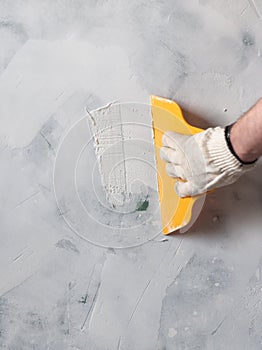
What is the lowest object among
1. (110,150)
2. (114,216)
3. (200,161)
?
(114,216)

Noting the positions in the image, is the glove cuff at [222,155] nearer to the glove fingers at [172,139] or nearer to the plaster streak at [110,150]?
the glove fingers at [172,139]

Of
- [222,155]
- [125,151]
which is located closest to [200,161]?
[222,155]

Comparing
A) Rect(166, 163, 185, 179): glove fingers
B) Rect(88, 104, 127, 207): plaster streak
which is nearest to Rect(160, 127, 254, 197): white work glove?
Rect(166, 163, 185, 179): glove fingers

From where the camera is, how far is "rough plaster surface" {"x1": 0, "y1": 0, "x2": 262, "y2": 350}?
133 centimetres

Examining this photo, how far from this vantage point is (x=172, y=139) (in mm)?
1286

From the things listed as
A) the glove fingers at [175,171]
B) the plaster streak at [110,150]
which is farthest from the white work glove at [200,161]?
the plaster streak at [110,150]

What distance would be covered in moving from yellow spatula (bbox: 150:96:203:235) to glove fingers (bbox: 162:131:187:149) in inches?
0.7

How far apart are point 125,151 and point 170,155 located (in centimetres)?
12

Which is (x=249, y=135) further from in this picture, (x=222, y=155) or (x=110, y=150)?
(x=110, y=150)

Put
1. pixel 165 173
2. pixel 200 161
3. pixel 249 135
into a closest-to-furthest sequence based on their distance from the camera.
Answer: pixel 249 135 < pixel 200 161 < pixel 165 173

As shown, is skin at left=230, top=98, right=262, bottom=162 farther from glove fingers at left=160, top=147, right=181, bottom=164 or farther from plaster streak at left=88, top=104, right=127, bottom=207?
plaster streak at left=88, top=104, right=127, bottom=207

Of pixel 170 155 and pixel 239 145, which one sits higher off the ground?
pixel 239 145

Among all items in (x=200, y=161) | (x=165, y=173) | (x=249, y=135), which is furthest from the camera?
(x=165, y=173)

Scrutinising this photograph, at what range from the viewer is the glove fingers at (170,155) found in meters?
1.25
